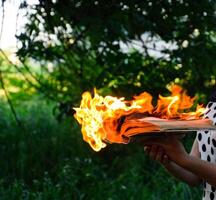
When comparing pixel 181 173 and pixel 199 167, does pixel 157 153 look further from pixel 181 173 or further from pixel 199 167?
pixel 181 173

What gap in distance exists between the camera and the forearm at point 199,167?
261cm

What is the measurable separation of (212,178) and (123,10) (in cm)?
202

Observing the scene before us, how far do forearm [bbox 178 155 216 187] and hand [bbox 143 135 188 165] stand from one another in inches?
0.8

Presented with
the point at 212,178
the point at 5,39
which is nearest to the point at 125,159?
the point at 5,39

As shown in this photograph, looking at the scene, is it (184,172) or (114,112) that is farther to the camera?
(184,172)

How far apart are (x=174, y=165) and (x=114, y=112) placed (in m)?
0.60

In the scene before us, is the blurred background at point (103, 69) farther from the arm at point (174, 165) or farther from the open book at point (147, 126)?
the open book at point (147, 126)

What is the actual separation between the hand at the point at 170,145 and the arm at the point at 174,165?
47 mm

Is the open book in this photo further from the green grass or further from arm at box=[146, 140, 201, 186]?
the green grass

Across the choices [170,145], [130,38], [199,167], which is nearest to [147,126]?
[170,145]

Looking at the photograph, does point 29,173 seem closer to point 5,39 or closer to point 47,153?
point 47,153

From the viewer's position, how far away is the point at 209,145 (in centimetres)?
302

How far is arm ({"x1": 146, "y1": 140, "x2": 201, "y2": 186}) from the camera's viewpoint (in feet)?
8.67

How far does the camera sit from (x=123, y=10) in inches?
177
